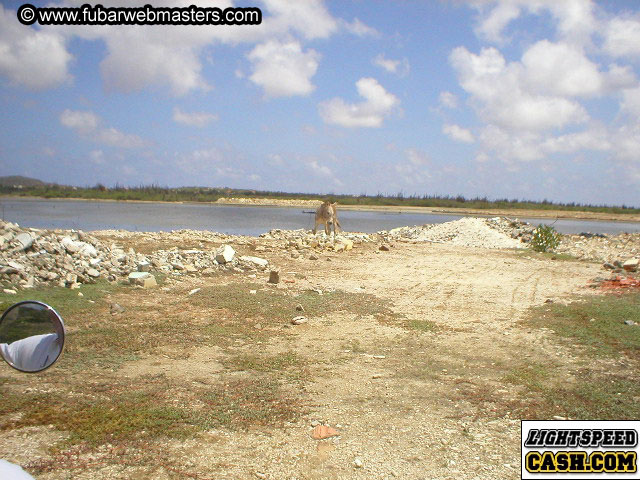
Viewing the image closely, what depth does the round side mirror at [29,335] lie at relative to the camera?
2971mm

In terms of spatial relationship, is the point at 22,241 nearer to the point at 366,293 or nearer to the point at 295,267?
the point at 295,267

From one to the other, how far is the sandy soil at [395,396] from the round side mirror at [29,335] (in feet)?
2.98

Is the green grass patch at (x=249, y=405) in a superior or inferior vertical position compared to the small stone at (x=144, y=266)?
inferior

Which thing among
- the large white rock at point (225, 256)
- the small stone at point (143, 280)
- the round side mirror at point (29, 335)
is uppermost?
the round side mirror at point (29, 335)

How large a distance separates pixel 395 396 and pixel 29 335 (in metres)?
3.29

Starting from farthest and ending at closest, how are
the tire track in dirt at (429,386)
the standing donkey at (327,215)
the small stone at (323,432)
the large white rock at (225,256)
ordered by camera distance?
the standing donkey at (327,215), the large white rock at (225,256), the small stone at (323,432), the tire track in dirt at (429,386)

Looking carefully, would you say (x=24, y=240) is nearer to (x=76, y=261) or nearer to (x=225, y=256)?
(x=76, y=261)

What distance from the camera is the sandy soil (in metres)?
3.69

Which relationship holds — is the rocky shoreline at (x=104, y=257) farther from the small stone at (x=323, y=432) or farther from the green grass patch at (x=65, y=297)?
the small stone at (x=323, y=432)

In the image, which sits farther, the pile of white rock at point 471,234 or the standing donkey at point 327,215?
the pile of white rock at point 471,234

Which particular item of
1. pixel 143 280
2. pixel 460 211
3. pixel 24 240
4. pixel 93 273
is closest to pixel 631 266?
pixel 143 280

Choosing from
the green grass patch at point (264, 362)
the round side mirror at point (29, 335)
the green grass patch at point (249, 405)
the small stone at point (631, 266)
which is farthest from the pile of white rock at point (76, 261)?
the small stone at point (631, 266)

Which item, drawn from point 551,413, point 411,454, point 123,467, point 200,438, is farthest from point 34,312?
point 551,413

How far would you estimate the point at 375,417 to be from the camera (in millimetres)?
4508
